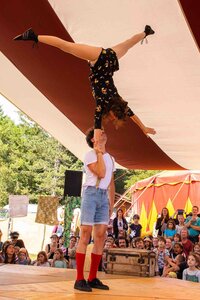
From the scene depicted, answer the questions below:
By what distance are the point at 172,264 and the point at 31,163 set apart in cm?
3173

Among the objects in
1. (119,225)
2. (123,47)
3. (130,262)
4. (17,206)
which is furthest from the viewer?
(119,225)

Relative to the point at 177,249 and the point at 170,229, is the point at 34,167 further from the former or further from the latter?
the point at 177,249

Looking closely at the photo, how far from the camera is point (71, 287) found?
3.31m

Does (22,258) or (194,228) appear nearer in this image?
(22,258)

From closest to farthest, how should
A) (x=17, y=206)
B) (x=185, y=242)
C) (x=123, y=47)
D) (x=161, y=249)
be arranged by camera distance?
1. (x=123, y=47)
2. (x=161, y=249)
3. (x=185, y=242)
4. (x=17, y=206)

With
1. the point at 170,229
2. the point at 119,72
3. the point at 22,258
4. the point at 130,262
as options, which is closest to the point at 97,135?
the point at 130,262

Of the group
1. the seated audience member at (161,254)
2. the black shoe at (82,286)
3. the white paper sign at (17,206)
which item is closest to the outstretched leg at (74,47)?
the black shoe at (82,286)

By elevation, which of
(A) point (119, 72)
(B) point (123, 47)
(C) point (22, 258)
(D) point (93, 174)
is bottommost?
(C) point (22, 258)

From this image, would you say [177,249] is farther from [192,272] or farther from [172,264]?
[192,272]

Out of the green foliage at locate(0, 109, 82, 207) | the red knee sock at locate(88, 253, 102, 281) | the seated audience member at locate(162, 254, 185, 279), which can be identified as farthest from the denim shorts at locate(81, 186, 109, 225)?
the green foliage at locate(0, 109, 82, 207)

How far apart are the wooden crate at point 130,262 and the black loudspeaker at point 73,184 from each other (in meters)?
4.66

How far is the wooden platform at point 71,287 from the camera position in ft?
9.43

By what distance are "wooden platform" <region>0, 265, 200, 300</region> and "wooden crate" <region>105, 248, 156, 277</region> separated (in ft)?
0.47

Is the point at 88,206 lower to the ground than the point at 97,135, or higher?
lower
